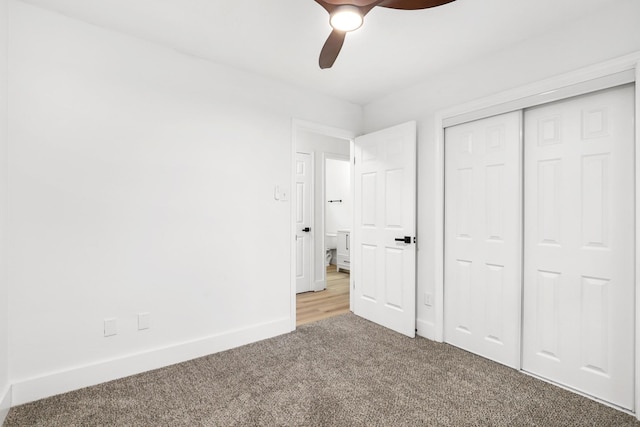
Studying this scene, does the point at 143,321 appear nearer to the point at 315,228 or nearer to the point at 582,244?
the point at 315,228

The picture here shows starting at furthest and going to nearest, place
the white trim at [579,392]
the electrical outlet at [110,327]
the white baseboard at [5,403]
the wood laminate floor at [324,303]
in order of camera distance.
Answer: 1. the wood laminate floor at [324,303]
2. the electrical outlet at [110,327]
3. the white trim at [579,392]
4. the white baseboard at [5,403]

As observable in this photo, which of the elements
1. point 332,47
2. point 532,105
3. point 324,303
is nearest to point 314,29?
point 332,47

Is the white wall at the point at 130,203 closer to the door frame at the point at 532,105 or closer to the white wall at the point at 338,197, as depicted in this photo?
the door frame at the point at 532,105

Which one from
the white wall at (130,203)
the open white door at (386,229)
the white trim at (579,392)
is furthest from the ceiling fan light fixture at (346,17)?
the white trim at (579,392)

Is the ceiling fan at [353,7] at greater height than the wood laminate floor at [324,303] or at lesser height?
greater

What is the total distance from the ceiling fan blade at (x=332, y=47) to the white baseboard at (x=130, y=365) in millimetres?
2228

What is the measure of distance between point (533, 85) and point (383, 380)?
7.50ft

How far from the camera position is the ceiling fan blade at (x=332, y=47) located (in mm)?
1572

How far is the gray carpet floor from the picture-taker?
1.76 m

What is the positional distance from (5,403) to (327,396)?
5.91 feet

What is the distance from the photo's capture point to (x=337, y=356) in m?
2.54

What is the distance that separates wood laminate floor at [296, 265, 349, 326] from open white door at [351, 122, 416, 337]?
0.36m

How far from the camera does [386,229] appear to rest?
3.19 meters

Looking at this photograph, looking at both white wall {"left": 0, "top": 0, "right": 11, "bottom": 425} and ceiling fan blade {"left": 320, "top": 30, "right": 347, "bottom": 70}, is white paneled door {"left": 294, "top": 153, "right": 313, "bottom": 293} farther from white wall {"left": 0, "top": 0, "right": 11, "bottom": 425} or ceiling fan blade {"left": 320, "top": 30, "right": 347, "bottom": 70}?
white wall {"left": 0, "top": 0, "right": 11, "bottom": 425}
